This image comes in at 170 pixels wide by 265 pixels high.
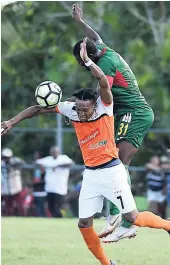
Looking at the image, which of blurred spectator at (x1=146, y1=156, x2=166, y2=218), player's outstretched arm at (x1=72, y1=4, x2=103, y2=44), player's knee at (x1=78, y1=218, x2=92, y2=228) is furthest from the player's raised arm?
blurred spectator at (x1=146, y1=156, x2=166, y2=218)

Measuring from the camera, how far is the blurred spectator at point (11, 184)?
72.2 feet

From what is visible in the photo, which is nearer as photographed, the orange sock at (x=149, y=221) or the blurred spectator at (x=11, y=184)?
the orange sock at (x=149, y=221)

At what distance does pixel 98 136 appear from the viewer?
997 cm

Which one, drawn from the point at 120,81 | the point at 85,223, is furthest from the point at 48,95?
the point at 85,223

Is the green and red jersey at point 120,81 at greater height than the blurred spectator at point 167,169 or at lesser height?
greater

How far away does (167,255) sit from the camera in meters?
11.7

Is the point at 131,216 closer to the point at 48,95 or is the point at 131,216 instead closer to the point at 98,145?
the point at 98,145

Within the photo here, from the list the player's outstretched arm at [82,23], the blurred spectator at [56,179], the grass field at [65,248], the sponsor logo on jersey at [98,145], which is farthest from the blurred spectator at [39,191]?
the sponsor logo on jersey at [98,145]

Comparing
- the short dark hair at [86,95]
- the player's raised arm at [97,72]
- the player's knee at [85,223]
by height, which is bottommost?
the player's knee at [85,223]

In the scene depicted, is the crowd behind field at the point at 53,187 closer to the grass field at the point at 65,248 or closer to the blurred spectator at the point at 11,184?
the blurred spectator at the point at 11,184

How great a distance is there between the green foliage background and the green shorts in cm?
1345

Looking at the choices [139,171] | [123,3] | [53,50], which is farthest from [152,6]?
[139,171]

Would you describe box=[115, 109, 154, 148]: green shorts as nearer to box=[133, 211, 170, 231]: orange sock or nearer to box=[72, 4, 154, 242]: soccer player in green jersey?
box=[72, 4, 154, 242]: soccer player in green jersey

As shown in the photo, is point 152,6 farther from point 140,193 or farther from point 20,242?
point 20,242
